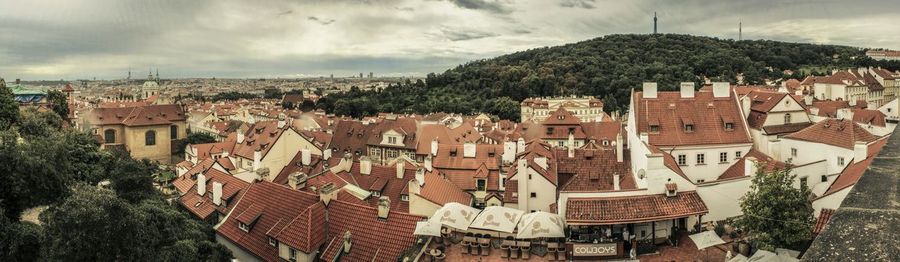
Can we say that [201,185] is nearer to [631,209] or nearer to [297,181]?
[297,181]

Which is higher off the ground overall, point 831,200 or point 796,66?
point 796,66

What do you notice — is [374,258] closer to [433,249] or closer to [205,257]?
[433,249]

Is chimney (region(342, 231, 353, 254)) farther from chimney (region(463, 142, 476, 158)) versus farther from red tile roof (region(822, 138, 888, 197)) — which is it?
chimney (region(463, 142, 476, 158))

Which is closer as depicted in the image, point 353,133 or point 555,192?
point 555,192

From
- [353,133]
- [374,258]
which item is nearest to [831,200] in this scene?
[374,258]

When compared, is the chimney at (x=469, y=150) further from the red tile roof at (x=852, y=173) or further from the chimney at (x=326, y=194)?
the red tile roof at (x=852, y=173)

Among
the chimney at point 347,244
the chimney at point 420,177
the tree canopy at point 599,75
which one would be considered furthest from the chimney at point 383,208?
the tree canopy at point 599,75
